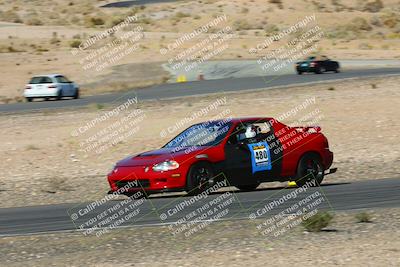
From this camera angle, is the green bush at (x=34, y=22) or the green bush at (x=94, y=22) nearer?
the green bush at (x=94, y=22)

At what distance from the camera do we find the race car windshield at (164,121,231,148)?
17312 mm

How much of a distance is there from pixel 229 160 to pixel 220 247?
5.79m

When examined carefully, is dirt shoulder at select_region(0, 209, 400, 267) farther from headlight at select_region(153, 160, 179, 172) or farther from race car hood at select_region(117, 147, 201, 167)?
race car hood at select_region(117, 147, 201, 167)

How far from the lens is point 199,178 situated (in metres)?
16.7

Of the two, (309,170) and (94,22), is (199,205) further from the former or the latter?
(94,22)

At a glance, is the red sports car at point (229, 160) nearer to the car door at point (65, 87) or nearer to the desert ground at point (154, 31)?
the car door at point (65, 87)

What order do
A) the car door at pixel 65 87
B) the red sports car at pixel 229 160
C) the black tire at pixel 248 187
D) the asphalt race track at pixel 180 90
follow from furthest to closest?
the car door at pixel 65 87 < the asphalt race track at pixel 180 90 < the black tire at pixel 248 187 < the red sports car at pixel 229 160

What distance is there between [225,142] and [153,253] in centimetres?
620

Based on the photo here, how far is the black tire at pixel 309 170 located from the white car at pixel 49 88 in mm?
26070

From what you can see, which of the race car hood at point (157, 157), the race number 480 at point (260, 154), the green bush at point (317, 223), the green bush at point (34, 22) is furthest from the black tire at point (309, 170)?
the green bush at point (34, 22)

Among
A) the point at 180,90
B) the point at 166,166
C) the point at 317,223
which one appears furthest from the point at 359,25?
the point at 317,223

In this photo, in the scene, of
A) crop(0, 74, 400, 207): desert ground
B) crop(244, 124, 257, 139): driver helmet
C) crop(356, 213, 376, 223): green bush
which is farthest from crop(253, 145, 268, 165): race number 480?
crop(356, 213, 376, 223): green bush

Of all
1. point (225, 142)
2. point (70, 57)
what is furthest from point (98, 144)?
point (70, 57)

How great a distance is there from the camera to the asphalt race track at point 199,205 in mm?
13906
